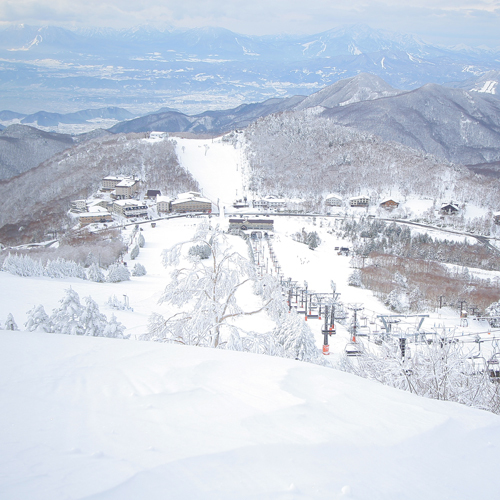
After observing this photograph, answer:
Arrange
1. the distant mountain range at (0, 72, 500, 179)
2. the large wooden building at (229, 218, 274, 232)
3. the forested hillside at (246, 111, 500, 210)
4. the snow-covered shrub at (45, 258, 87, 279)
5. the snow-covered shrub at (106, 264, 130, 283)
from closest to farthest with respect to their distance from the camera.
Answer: the snow-covered shrub at (45, 258, 87, 279) < the snow-covered shrub at (106, 264, 130, 283) < the large wooden building at (229, 218, 274, 232) < the forested hillside at (246, 111, 500, 210) < the distant mountain range at (0, 72, 500, 179)

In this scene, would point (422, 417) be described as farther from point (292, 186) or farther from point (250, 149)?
point (250, 149)

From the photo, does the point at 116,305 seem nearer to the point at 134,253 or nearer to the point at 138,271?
the point at 138,271

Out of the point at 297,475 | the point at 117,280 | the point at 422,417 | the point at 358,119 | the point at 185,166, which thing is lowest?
the point at 117,280

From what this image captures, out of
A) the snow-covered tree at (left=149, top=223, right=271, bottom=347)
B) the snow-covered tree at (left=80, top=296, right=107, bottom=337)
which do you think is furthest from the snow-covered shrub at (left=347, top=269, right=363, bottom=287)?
the snow-covered tree at (left=149, top=223, right=271, bottom=347)

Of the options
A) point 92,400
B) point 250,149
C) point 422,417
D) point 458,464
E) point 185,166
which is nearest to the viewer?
point 458,464

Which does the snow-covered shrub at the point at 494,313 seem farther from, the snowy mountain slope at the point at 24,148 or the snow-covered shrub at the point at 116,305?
the snowy mountain slope at the point at 24,148

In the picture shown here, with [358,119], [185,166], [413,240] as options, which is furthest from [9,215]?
[358,119]

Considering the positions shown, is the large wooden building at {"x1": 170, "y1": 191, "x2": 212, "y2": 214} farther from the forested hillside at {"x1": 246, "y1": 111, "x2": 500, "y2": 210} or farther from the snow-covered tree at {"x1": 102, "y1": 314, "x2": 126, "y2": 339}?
the snow-covered tree at {"x1": 102, "y1": 314, "x2": 126, "y2": 339}
